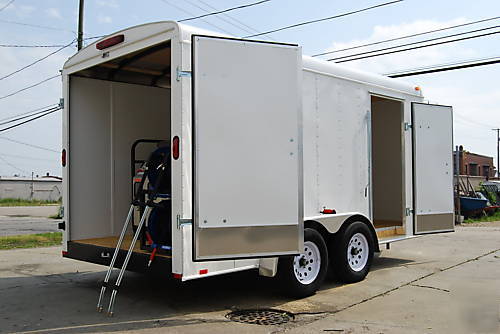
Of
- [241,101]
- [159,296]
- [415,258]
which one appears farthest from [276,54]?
[415,258]

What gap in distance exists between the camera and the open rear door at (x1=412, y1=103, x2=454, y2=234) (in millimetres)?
8859

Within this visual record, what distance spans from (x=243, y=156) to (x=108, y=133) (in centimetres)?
293

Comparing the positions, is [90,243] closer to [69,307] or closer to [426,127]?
[69,307]

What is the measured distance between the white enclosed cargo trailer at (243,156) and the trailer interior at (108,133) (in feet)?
0.06

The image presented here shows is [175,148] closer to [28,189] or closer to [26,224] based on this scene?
[26,224]

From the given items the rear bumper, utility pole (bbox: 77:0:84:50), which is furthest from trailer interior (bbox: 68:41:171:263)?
utility pole (bbox: 77:0:84:50)

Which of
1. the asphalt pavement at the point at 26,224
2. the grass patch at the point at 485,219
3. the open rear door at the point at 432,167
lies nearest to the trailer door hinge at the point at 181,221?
the open rear door at the point at 432,167

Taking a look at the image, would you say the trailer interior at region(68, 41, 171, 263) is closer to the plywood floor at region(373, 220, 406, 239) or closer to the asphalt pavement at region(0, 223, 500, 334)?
the asphalt pavement at region(0, 223, 500, 334)

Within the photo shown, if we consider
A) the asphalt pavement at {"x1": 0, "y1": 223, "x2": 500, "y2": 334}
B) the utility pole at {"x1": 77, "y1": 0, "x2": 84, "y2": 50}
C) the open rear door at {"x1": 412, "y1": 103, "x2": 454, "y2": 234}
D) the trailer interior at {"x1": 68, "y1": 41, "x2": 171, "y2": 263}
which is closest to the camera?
the asphalt pavement at {"x1": 0, "y1": 223, "x2": 500, "y2": 334}

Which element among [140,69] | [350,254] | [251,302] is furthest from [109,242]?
[350,254]

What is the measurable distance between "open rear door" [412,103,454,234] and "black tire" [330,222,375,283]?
1400 mm

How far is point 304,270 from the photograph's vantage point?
6730 millimetres

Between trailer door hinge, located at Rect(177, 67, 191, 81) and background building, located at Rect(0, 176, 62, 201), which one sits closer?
trailer door hinge, located at Rect(177, 67, 191, 81)

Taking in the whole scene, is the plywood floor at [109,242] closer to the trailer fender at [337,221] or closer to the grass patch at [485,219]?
the trailer fender at [337,221]
